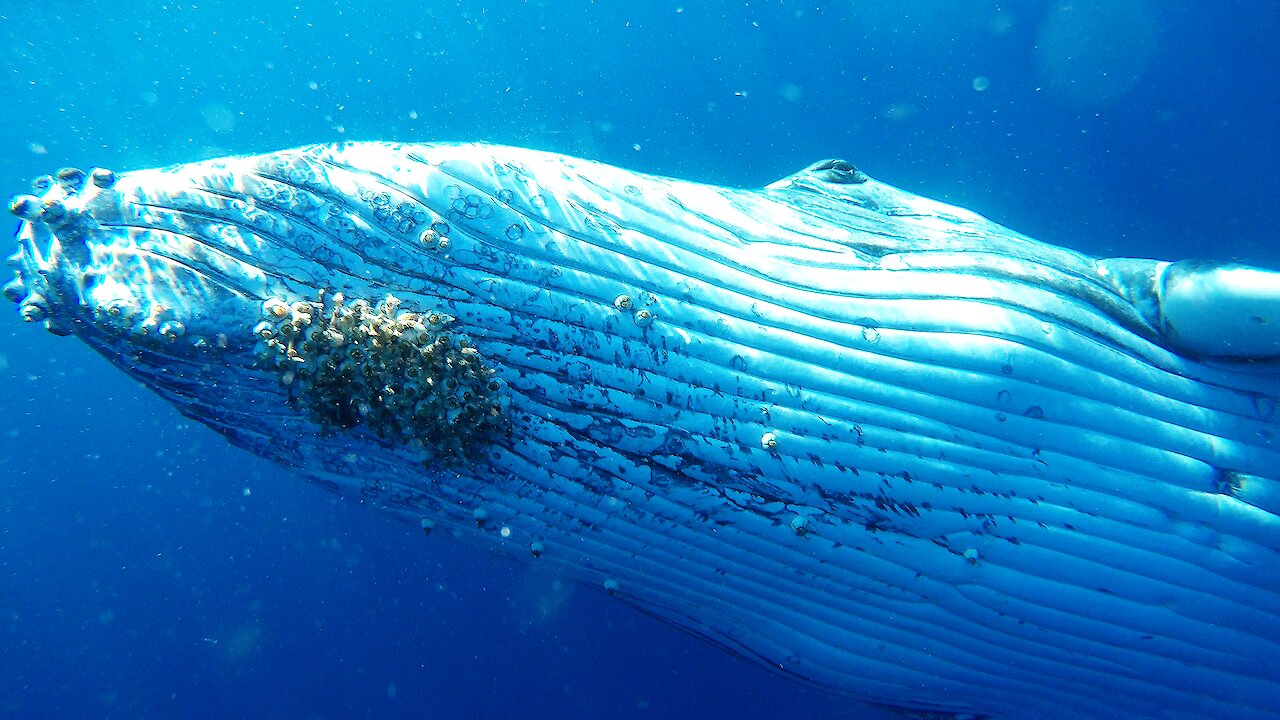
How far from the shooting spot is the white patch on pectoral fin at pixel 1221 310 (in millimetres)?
3184

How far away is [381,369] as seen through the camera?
9.49 feet

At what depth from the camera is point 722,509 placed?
3.48m

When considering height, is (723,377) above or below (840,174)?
below

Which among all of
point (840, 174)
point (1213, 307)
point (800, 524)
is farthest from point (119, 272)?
point (1213, 307)

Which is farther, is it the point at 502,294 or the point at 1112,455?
the point at 1112,455

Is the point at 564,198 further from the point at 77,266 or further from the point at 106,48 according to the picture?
the point at 106,48

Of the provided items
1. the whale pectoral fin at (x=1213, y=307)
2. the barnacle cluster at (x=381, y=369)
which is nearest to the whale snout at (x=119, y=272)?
the barnacle cluster at (x=381, y=369)

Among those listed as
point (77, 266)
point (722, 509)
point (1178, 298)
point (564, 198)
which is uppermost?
point (1178, 298)

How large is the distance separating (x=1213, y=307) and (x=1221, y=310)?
4 cm

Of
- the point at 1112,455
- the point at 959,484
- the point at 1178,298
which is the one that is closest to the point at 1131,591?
the point at 1112,455

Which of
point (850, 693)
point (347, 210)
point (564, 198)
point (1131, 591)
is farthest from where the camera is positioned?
point (850, 693)

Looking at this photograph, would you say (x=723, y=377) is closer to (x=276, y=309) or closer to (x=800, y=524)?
(x=800, y=524)

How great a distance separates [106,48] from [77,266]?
56303 millimetres

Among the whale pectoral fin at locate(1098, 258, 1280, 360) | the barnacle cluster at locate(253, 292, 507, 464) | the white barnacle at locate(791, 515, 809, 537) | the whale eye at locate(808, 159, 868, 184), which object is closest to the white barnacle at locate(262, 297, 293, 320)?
the barnacle cluster at locate(253, 292, 507, 464)
